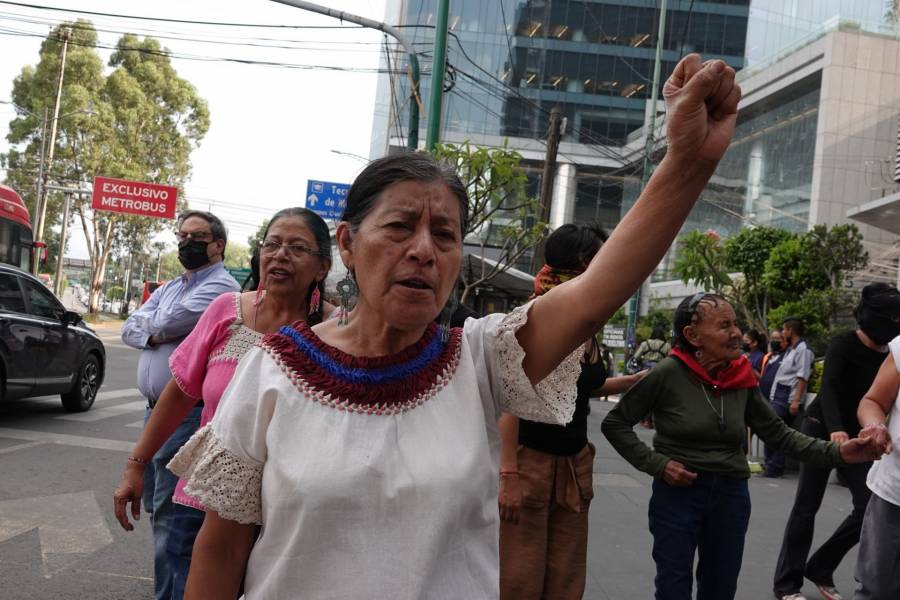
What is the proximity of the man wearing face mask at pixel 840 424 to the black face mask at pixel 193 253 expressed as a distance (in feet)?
10.4

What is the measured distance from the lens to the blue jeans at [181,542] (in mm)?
3027

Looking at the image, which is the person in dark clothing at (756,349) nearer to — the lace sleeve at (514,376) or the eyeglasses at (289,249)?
the eyeglasses at (289,249)

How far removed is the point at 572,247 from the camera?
3.22 meters

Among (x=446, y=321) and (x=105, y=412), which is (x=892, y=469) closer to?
(x=446, y=321)


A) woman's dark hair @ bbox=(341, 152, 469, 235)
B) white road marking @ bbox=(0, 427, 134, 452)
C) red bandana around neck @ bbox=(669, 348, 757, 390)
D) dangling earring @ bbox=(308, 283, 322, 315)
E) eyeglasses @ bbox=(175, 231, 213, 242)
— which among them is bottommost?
white road marking @ bbox=(0, 427, 134, 452)

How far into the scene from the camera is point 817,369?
11133 mm

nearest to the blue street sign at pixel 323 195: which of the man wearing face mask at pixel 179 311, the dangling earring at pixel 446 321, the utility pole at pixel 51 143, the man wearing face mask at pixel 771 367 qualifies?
the man wearing face mask at pixel 771 367

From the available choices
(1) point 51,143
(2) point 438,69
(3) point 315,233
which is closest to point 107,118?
(1) point 51,143

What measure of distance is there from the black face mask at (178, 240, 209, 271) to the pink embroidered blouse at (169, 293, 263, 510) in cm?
117

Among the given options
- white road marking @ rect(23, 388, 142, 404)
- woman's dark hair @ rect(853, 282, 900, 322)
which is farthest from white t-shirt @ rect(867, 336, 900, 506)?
white road marking @ rect(23, 388, 142, 404)

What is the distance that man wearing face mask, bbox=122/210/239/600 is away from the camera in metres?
3.69

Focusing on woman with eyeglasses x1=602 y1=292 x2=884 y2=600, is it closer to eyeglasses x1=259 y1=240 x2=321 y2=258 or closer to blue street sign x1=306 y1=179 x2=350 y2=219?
eyeglasses x1=259 y1=240 x2=321 y2=258

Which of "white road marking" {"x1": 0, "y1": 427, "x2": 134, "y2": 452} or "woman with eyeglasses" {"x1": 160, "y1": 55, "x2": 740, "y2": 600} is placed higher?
"woman with eyeglasses" {"x1": 160, "y1": 55, "x2": 740, "y2": 600}

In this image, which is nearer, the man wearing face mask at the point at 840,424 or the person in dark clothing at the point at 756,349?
the man wearing face mask at the point at 840,424
